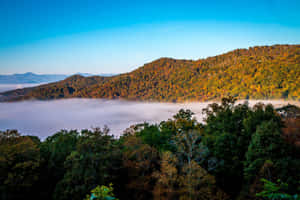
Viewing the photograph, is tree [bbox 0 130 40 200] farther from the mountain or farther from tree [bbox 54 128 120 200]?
the mountain

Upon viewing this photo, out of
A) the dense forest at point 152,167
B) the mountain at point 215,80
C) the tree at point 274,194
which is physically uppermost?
the mountain at point 215,80

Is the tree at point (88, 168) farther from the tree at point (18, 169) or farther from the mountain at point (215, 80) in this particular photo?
the mountain at point (215, 80)

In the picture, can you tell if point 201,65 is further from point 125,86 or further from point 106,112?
point 106,112

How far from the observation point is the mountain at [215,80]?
90.8 metres

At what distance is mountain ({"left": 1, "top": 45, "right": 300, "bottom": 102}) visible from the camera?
3573 inches

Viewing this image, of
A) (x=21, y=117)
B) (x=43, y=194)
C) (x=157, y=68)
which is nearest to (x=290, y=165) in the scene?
(x=43, y=194)

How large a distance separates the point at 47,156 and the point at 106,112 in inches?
6458

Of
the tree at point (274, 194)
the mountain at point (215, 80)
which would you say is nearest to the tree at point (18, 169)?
the tree at point (274, 194)

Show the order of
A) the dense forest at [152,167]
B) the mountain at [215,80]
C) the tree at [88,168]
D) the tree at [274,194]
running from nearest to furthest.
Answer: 1. the tree at [274,194]
2. the dense forest at [152,167]
3. the tree at [88,168]
4. the mountain at [215,80]

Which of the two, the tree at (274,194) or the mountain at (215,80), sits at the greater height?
the mountain at (215,80)

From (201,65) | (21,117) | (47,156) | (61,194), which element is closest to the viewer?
(61,194)

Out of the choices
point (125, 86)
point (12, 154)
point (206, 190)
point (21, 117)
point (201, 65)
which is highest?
point (201, 65)

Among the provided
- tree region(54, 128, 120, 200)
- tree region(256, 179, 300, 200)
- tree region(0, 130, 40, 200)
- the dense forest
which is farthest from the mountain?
tree region(0, 130, 40, 200)

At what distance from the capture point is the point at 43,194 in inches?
658
